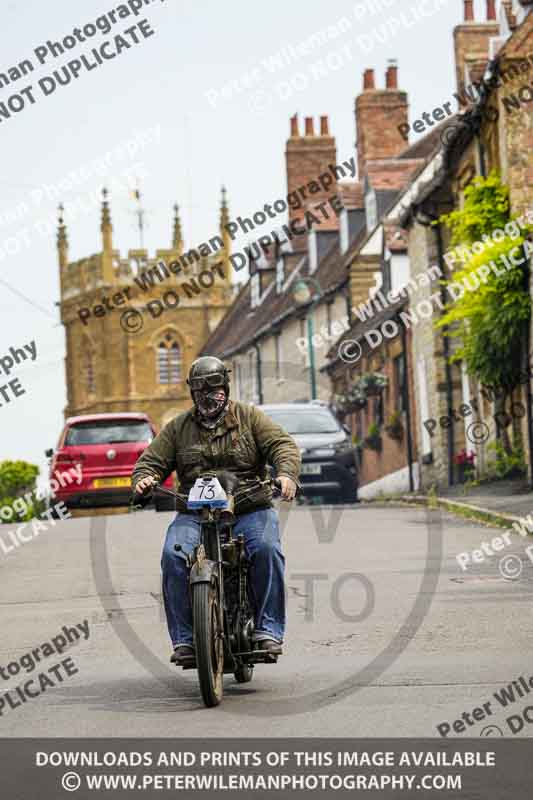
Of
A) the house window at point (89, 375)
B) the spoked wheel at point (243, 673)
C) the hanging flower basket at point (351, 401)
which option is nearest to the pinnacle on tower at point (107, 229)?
the house window at point (89, 375)

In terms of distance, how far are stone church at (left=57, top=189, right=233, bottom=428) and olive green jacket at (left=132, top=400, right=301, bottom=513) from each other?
9117 centimetres

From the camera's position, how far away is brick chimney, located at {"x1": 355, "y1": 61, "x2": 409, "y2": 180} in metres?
47.9

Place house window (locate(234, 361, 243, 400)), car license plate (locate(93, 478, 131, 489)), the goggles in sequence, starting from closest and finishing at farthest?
the goggles, car license plate (locate(93, 478, 131, 489)), house window (locate(234, 361, 243, 400))

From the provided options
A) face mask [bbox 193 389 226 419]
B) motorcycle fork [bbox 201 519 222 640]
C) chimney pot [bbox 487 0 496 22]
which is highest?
chimney pot [bbox 487 0 496 22]

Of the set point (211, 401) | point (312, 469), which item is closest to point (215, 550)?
point (211, 401)

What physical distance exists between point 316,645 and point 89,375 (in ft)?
311

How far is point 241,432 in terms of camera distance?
8453mm

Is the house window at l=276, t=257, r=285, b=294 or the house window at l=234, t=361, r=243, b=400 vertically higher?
the house window at l=276, t=257, r=285, b=294

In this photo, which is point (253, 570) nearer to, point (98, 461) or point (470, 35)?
point (98, 461)

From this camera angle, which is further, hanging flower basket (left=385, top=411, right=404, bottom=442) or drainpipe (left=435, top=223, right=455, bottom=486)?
hanging flower basket (left=385, top=411, right=404, bottom=442)

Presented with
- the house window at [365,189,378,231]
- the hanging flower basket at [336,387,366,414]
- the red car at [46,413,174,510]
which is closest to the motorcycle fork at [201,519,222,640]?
the red car at [46,413,174,510]

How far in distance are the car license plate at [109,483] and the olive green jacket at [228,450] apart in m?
17.6
